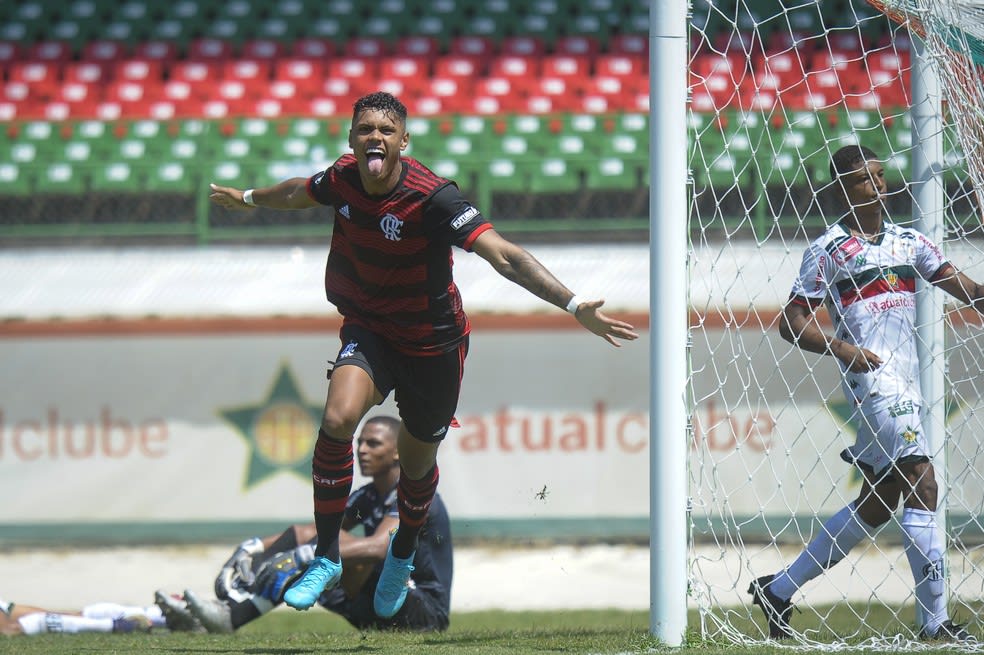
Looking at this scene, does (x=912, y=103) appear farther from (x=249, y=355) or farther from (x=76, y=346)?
(x=76, y=346)

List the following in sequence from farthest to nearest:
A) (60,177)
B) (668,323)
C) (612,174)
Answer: (60,177), (612,174), (668,323)

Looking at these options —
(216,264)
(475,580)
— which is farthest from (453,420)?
(216,264)

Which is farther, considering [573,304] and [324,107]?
[324,107]

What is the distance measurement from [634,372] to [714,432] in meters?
0.72

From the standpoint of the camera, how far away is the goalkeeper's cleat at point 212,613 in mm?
5664

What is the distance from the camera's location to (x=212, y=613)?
5668 mm

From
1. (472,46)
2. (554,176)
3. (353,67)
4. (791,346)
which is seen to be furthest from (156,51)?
(791,346)

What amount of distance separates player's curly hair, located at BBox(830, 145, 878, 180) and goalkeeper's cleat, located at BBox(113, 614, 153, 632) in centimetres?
382

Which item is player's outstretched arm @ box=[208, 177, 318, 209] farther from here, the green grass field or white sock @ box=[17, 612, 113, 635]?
white sock @ box=[17, 612, 113, 635]

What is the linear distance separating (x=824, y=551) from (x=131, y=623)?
3268 millimetres

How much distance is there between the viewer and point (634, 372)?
8.91 metres

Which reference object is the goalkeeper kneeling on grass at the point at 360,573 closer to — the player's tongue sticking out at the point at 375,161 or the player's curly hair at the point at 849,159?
the player's tongue sticking out at the point at 375,161

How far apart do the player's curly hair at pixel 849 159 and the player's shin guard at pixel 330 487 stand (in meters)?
2.35

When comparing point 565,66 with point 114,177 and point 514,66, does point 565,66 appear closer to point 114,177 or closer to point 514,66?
point 514,66
